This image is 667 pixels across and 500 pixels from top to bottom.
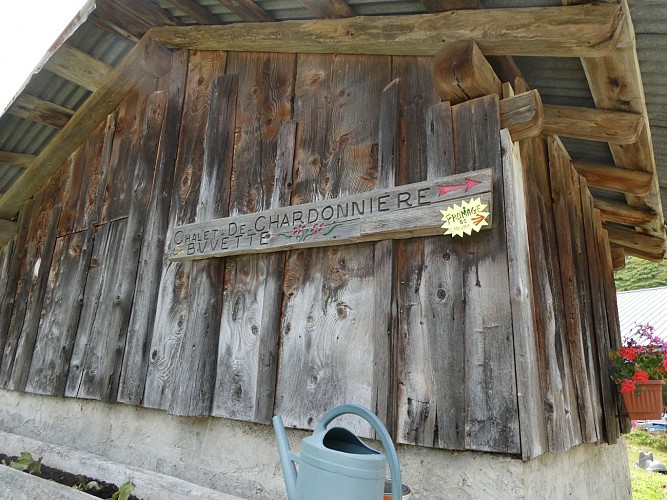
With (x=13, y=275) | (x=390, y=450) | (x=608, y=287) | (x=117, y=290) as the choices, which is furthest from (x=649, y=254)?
(x=13, y=275)

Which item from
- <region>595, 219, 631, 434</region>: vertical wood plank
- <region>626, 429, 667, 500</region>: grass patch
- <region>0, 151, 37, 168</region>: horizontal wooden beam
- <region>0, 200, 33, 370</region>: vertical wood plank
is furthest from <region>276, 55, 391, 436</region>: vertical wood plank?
<region>626, 429, 667, 500</region>: grass patch

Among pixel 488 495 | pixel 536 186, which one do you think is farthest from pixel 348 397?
pixel 536 186

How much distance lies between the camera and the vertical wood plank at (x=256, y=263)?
2.87 m

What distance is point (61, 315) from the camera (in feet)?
14.3

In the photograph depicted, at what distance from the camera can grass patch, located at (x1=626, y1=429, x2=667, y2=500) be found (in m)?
7.07

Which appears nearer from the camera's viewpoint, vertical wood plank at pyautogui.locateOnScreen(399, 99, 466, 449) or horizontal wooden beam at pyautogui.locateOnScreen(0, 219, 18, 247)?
vertical wood plank at pyautogui.locateOnScreen(399, 99, 466, 449)

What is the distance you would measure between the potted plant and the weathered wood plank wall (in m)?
0.15

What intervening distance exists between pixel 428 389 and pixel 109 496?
81.9 inches

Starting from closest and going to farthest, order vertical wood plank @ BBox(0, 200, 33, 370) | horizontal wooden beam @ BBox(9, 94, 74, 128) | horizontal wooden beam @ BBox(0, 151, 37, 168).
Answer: horizontal wooden beam @ BBox(9, 94, 74, 128), vertical wood plank @ BBox(0, 200, 33, 370), horizontal wooden beam @ BBox(0, 151, 37, 168)

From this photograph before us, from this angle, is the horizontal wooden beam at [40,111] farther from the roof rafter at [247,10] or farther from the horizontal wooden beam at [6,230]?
the roof rafter at [247,10]

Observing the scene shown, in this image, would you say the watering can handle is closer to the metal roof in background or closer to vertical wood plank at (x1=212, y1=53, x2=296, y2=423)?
vertical wood plank at (x1=212, y1=53, x2=296, y2=423)

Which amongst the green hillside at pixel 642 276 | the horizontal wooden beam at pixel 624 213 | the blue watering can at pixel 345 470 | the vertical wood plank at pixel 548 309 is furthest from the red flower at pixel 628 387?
the green hillside at pixel 642 276

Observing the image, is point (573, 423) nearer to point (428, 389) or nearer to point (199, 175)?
point (428, 389)

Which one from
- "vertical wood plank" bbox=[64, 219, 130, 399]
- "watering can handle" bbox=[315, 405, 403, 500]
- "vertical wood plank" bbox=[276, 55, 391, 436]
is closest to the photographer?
"watering can handle" bbox=[315, 405, 403, 500]
